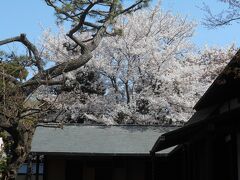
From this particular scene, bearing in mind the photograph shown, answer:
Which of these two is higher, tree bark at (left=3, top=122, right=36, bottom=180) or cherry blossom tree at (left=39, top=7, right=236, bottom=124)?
cherry blossom tree at (left=39, top=7, right=236, bottom=124)

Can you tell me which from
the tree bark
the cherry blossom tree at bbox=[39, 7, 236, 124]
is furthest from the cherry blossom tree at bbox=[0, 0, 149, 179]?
the cherry blossom tree at bbox=[39, 7, 236, 124]

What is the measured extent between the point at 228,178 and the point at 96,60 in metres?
14.3

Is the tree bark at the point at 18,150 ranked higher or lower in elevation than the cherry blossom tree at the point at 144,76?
lower

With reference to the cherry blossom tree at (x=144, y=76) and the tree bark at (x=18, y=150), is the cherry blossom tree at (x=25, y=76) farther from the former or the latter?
the cherry blossom tree at (x=144, y=76)

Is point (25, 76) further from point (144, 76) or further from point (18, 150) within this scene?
point (144, 76)

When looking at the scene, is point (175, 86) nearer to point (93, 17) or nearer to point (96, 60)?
point (96, 60)

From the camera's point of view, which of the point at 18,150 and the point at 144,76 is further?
the point at 144,76

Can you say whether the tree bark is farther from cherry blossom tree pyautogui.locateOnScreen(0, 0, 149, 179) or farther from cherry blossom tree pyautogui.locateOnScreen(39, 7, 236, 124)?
cherry blossom tree pyautogui.locateOnScreen(39, 7, 236, 124)

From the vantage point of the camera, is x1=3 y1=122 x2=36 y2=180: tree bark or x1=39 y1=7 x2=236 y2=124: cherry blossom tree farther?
x1=39 y1=7 x2=236 y2=124: cherry blossom tree

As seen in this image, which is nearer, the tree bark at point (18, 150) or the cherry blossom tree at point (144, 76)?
the tree bark at point (18, 150)

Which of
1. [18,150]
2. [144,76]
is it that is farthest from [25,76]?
[144,76]

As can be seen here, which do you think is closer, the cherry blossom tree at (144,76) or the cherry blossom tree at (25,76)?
the cherry blossom tree at (25,76)

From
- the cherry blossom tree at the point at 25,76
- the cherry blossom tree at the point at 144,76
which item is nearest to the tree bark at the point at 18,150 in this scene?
the cherry blossom tree at the point at 25,76

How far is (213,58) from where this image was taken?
32.9 ft
